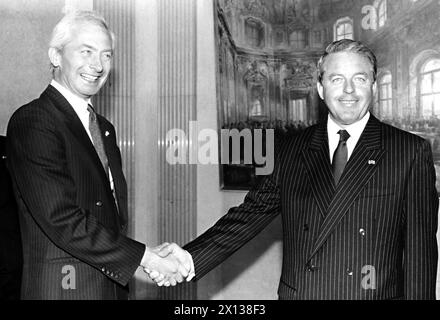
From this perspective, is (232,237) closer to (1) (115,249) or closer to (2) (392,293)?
(1) (115,249)

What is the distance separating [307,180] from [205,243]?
0.80 meters

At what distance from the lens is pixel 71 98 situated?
2.68 metres

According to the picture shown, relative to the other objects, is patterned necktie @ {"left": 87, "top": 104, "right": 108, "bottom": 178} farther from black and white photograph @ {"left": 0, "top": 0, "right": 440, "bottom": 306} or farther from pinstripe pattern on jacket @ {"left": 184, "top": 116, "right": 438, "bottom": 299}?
pinstripe pattern on jacket @ {"left": 184, "top": 116, "right": 438, "bottom": 299}

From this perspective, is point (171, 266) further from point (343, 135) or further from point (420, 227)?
point (420, 227)

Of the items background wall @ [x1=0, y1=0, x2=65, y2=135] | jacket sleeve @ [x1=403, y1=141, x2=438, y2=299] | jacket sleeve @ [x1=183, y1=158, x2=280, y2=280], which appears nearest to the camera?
jacket sleeve @ [x1=403, y1=141, x2=438, y2=299]

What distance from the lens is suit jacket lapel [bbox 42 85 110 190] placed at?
255 cm

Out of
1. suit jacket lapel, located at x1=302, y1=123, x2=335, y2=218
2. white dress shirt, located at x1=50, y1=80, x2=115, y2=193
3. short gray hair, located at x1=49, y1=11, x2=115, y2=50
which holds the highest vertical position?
short gray hair, located at x1=49, y1=11, x2=115, y2=50

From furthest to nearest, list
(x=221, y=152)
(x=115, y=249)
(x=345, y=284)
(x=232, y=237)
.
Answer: (x=221, y=152)
(x=232, y=237)
(x=115, y=249)
(x=345, y=284)

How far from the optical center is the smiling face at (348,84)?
7.91 ft

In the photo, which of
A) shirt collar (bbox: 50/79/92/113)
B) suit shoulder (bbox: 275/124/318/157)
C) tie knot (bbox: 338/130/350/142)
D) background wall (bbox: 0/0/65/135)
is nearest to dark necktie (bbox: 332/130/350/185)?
tie knot (bbox: 338/130/350/142)

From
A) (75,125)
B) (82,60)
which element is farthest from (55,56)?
(75,125)

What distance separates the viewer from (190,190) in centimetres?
498

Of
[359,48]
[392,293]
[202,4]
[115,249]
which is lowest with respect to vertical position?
[392,293]

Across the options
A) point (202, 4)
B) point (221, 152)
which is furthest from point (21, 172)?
point (202, 4)
